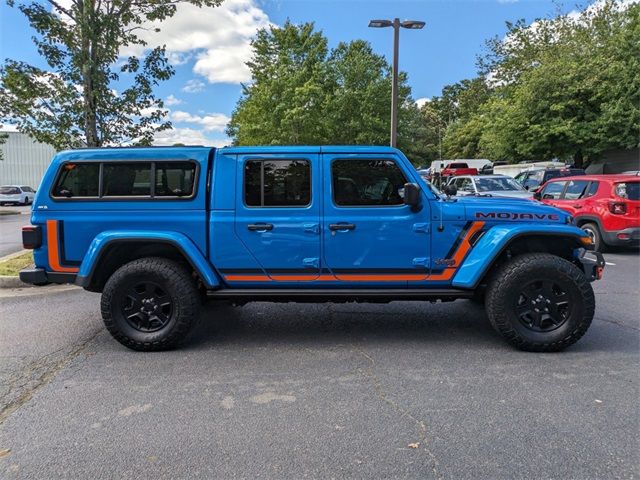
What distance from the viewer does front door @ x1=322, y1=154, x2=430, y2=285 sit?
14.1ft

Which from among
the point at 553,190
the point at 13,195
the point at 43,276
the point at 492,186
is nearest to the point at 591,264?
the point at 43,276

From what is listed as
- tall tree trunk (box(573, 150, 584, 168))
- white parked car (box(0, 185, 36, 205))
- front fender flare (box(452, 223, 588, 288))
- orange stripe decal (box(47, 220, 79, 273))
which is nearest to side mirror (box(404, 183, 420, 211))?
front fender flare (box(452, 223, 588, 288))

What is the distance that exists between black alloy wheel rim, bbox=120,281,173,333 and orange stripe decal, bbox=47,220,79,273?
0.66 m

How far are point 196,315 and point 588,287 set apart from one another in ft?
11.7

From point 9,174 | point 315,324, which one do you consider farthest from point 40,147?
point 315,324

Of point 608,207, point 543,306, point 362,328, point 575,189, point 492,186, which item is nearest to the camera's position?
point 543,306

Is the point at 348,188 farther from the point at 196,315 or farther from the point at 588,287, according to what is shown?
the point at 588,287

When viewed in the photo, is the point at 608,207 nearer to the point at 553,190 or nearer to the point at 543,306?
the point at 553,190

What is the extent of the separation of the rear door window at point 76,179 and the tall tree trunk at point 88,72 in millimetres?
3973

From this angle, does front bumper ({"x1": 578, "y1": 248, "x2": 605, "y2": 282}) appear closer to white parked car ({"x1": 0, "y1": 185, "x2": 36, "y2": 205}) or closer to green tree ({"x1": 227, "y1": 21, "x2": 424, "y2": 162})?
green tree ({"x1": 227, "y1": 21, "x2": 424, "y2": 162})

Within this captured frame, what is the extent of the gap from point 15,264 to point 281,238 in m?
6.02

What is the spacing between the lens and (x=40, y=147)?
4031 cm

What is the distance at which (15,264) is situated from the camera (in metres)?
7.89

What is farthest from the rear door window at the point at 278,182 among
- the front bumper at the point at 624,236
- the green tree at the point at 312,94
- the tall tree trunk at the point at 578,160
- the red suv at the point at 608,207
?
the tall tree trunk at the point at 578,160
